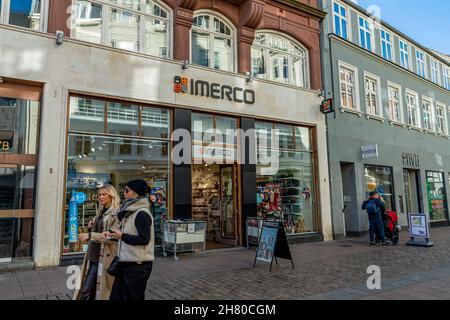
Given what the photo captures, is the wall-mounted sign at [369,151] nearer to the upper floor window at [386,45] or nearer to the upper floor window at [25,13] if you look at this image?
the upper floor window at [386,45]

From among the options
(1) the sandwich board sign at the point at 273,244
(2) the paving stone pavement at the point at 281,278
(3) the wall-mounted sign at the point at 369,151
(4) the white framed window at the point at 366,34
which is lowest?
(2) the paving stone pavement at the point at 281,278

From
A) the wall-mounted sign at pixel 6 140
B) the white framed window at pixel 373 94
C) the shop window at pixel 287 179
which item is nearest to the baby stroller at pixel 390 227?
the shop window at pixel 287 179

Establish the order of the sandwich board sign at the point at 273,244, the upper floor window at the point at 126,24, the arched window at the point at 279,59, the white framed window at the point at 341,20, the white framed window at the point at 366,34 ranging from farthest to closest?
the white framed window at the point at 366,34, the white framed window at the point at 341,20, the arched window at the point at 279,59, the upper floor window at the point at 126,24, the sandwich board sign at the point at 273,244

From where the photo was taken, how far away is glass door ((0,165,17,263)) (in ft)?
27.0

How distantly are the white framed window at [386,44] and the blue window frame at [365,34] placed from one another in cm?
112

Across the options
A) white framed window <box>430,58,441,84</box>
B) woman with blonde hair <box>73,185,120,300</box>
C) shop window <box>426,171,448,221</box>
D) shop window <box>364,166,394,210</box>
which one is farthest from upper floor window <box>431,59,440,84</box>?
woman with blonde hair <box>73,185,120,300</box>

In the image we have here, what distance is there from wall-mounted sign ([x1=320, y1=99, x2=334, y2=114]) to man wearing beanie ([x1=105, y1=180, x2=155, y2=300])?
1095cm

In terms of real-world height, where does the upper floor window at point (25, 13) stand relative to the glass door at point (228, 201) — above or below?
above

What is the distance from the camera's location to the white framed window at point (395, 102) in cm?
1835

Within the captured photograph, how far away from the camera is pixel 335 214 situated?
14.1 meters

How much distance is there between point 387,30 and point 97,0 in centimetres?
1475

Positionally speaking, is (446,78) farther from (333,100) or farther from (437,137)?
(333,100)

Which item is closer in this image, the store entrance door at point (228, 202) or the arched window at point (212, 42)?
the arched window at point (212, 42)

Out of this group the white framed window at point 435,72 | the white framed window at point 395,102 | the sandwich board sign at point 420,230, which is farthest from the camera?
the white framed window at point 435,72
